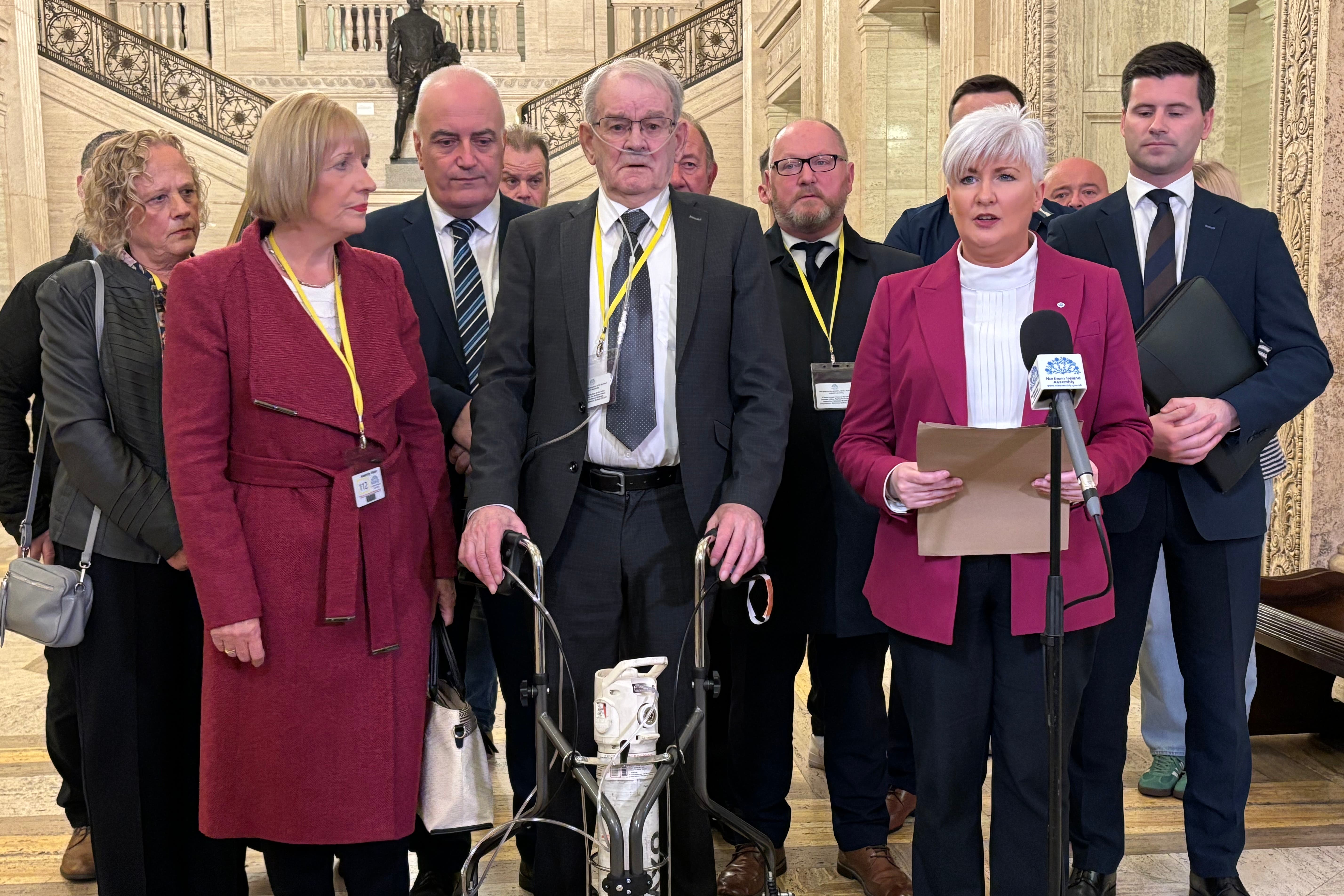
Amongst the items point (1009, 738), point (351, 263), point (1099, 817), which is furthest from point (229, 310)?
point (1099, 817)

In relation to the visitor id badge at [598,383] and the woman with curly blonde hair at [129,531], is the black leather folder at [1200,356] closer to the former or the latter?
the visitor id badge at [598,383]

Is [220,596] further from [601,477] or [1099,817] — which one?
[1099,817]

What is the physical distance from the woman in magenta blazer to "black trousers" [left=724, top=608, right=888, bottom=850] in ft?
2.15

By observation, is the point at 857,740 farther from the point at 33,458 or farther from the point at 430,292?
the point at 33,458

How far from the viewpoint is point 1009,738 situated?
243cm

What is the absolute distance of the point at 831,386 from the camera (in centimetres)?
317

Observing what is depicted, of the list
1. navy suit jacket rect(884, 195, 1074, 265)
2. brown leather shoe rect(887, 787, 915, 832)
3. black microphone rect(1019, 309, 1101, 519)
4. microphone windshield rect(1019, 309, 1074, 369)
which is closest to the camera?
black microphone rect(1019, 309, 1101, 519)

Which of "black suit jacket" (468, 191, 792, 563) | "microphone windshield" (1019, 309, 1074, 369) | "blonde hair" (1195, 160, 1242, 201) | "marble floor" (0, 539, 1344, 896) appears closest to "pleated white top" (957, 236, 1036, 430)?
"black suit jacket" (468, 191, 792, 563)

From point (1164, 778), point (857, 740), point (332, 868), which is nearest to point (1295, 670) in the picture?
point (1164, 778)

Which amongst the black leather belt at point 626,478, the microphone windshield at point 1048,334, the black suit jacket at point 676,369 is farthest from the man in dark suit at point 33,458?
the microphone windshield at point 1048,334

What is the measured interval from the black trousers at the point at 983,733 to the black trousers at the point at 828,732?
0.66 metres

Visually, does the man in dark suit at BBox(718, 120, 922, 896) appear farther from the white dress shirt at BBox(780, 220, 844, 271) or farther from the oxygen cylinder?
the oxygen cylinder

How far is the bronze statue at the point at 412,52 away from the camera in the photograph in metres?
17.5

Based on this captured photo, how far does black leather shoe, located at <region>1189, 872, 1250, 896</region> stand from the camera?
2.92m
